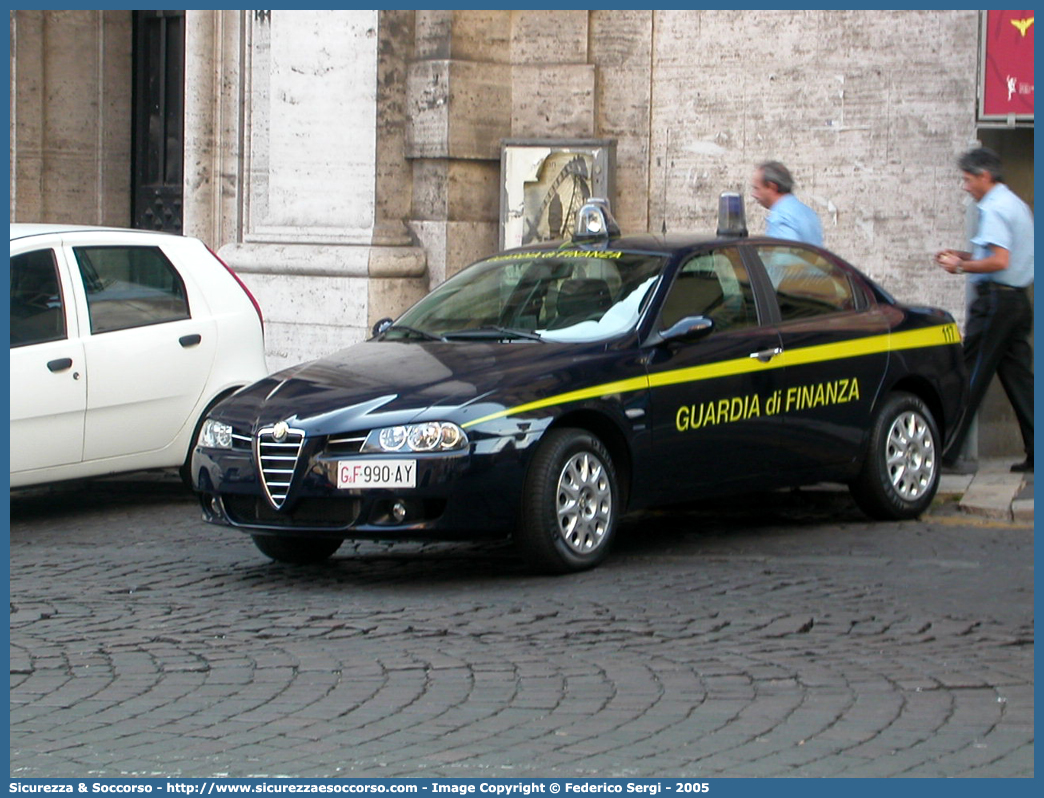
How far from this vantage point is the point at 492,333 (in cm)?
823

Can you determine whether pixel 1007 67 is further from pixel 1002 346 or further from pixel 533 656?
pixel 533 656

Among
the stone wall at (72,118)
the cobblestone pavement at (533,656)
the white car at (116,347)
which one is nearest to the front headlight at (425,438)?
the cobblestone pavement at (533,656)

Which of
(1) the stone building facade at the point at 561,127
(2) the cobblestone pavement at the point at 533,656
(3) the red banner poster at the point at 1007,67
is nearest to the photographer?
(2) the cobblestone pavement at the point at 533,656

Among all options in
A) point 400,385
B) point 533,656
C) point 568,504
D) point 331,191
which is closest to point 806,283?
point 568,504

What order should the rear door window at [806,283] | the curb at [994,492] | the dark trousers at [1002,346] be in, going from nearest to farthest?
the rear door window at [806,283] < the curb at [994,492] < the dark trousers at [1002,346]

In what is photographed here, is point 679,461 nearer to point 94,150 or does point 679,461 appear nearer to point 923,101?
point 923,101

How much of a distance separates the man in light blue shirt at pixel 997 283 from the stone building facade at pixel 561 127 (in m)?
2.05

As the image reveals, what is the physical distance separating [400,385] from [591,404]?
2.74 feet

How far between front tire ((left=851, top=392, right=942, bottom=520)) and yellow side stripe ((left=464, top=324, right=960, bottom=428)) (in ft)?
0.99

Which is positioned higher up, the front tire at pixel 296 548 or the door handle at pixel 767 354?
the door handle at pixel 767 354

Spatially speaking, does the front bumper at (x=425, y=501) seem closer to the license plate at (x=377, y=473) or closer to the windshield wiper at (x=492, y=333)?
the license plate at (x=377, y=473)

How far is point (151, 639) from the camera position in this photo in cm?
661

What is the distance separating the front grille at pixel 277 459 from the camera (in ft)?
24.3

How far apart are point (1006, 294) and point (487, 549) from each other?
11.9 ft
